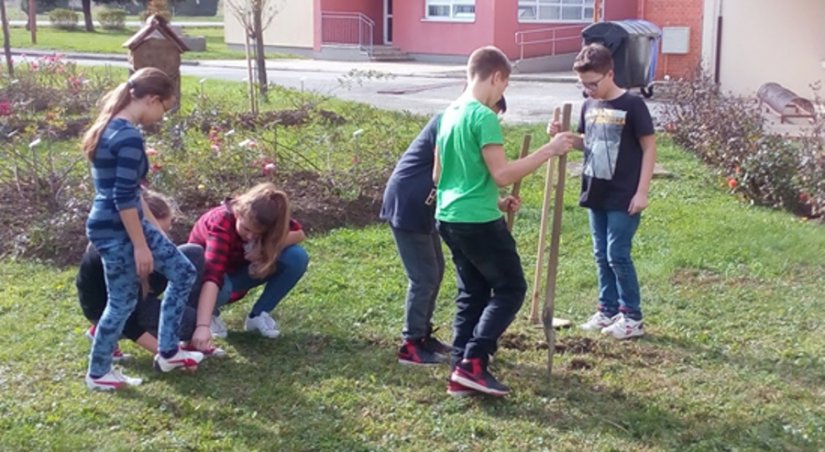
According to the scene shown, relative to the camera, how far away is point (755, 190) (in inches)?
339

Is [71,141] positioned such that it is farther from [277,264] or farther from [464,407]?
[464,407]

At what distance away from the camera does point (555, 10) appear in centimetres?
2953

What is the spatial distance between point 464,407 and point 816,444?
4.84 feet

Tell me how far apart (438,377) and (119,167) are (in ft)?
5.90

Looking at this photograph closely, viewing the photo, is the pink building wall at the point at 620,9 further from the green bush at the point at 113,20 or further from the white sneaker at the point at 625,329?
the white sneaker at the point at 625,329

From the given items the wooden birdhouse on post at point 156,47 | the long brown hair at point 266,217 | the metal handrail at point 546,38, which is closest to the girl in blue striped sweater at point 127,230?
the long brown hair at point 266,217

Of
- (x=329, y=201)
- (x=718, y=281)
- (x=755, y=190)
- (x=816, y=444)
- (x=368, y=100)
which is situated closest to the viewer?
(x=816, y=444)

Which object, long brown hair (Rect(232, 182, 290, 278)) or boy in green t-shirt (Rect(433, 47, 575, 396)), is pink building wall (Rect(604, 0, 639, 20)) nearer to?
long brown hair (Rect(232, 182, 290, 278))

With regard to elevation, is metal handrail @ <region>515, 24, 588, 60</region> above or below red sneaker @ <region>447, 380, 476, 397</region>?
above

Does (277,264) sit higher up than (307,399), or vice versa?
(277,264)

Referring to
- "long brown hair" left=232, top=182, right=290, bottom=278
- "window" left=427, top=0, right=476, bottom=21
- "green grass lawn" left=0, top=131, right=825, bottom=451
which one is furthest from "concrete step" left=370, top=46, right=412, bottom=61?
"long brown hair" left=232, top=182, right=290, bottom=278

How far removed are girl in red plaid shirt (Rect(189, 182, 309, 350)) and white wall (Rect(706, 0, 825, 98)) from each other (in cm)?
1454

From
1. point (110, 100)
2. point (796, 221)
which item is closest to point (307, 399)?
point (110, 100)

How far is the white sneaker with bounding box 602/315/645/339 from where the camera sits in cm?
526
